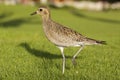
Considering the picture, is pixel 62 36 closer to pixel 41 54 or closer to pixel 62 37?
pixel 62 37

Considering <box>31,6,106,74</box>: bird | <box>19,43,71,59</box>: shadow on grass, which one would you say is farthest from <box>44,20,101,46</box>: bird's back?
<box>19,43,71,59</box>: shadow on grass

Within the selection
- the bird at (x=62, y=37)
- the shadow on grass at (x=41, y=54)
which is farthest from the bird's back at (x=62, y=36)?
the shadow on grass at (x=41, y=54)

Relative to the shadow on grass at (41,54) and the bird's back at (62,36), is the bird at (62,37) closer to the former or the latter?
the bird's back at (62,36)

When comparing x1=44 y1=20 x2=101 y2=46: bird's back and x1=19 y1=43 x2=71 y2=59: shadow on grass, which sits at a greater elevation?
x1=44 y1=20 x2=101 y2=46: bird's back

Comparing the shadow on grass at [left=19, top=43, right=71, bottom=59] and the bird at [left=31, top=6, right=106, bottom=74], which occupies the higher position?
the bird at [left=31, top=6, right=106, bottom=74]

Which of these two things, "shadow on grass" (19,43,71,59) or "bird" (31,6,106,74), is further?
"shadow on grass" (19,43,71,59)

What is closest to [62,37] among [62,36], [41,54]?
[62,36]

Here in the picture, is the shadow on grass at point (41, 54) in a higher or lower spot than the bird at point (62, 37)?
lower

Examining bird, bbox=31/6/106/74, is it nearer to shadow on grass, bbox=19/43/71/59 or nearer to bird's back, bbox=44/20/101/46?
bird's back, bbox=44/20/101/46

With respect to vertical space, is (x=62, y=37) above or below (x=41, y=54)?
above

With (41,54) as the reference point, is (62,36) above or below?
above

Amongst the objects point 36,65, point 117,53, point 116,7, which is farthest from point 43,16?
point 116,7

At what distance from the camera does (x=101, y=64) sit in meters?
12.8

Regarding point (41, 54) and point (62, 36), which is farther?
point (41, 54)
